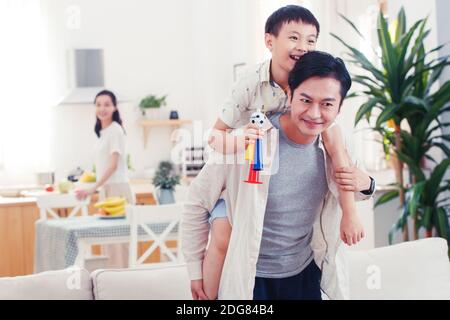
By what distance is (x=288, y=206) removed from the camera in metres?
1.50

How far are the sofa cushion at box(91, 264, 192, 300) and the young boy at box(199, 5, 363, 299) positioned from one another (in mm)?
436

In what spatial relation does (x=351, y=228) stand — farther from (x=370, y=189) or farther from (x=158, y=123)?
(x=158, y=123)

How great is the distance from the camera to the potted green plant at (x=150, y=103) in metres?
7.15

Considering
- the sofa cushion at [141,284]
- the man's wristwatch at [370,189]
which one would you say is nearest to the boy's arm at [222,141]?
the man's wristwatch at [370,189]

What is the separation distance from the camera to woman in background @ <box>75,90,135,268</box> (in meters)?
4.43

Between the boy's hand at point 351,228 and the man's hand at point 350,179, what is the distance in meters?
0.06

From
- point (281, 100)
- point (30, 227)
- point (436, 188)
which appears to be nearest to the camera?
point (281, 100)

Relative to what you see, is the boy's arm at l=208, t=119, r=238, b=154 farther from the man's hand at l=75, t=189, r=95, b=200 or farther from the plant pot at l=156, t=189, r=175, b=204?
the man's hand at l=75, t=189, r=95, b=200

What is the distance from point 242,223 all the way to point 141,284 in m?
0.64

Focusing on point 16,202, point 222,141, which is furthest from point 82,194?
point 222,141

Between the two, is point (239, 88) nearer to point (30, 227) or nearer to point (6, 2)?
point (30, 227)
